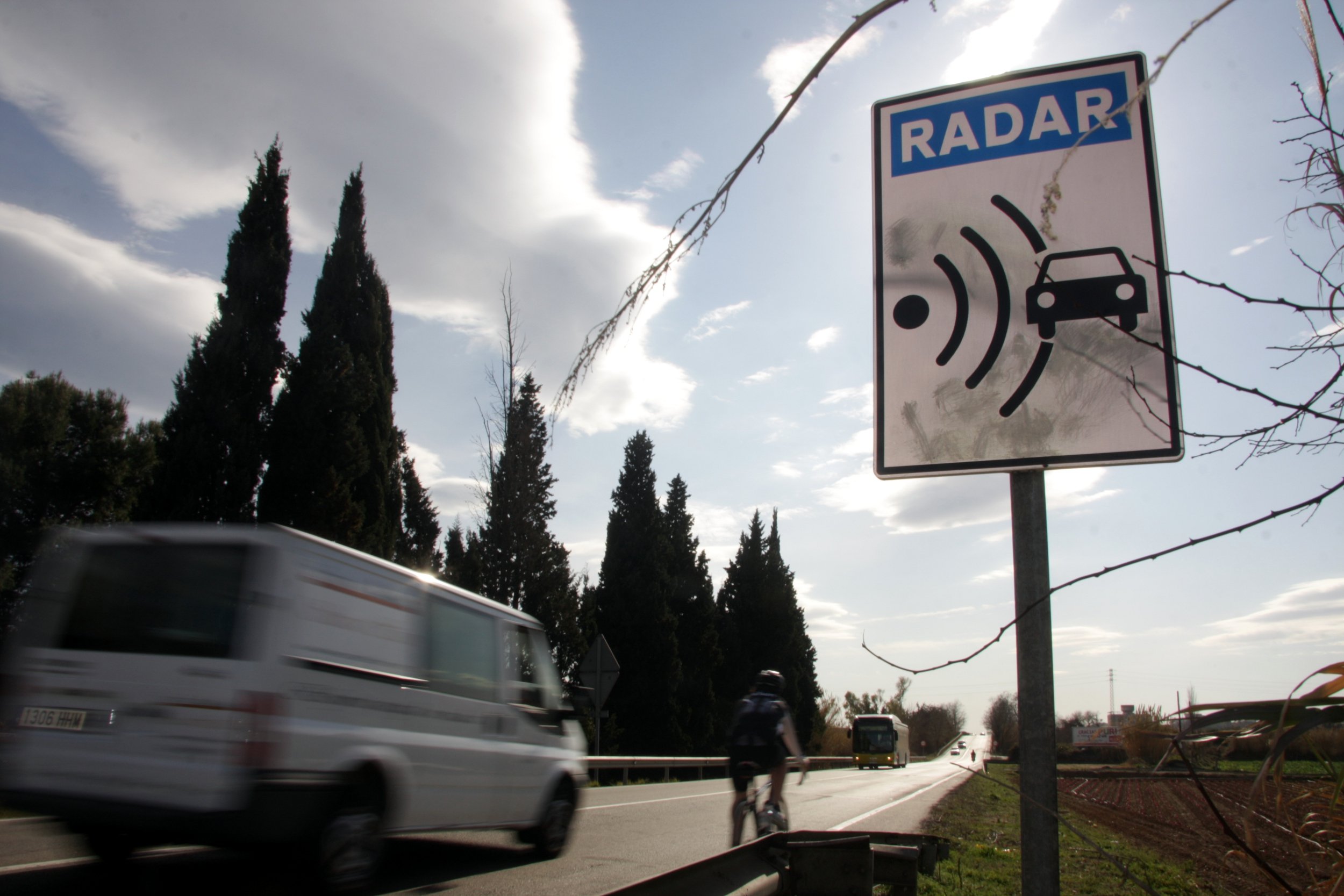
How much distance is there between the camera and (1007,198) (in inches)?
86.6

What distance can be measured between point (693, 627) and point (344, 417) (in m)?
19.5

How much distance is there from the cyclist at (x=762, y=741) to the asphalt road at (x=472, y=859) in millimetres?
604

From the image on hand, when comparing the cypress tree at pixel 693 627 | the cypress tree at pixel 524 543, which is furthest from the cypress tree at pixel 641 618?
the cypress tree at pixel 524 543

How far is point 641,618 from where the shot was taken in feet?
111

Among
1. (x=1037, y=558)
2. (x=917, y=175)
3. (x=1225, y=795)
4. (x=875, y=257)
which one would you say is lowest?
(x=1225, y=795)

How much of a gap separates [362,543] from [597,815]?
13.6 meters

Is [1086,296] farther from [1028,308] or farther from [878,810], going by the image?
[878,810]

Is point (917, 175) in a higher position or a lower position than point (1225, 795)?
higher

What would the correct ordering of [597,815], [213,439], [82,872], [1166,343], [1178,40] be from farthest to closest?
[213,439] → [597,815] → [82,872] → [1166,343] → [1178,40]

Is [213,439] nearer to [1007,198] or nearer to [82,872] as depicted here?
[82,872]

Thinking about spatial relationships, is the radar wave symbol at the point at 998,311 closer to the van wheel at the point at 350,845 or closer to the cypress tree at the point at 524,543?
the van wheel at the point at 350,845

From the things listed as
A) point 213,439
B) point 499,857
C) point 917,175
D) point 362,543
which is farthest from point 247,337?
point 917,175

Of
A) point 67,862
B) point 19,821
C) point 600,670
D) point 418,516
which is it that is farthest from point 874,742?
point 67,862

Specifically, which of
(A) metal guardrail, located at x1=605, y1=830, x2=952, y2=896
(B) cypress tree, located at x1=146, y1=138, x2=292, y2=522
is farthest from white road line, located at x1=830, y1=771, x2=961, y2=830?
(B) cypress tree, located at x1=146, y1=138, x2=292, y2=522
